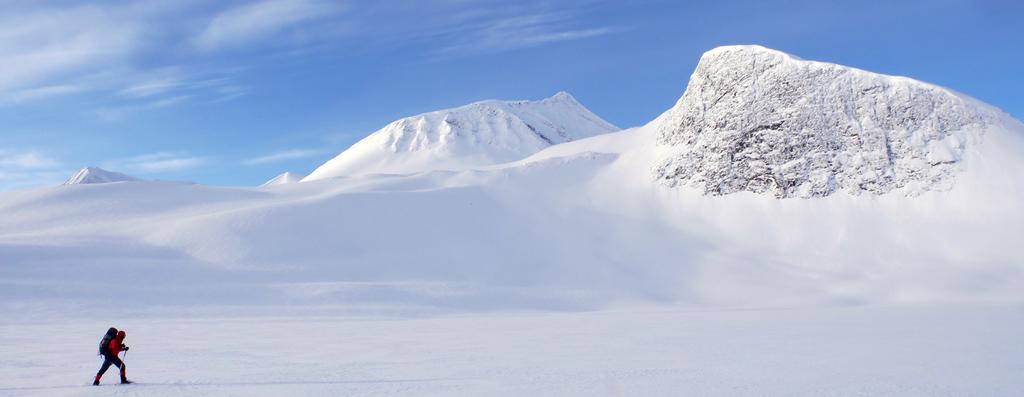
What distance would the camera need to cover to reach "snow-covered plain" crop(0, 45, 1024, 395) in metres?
17.4

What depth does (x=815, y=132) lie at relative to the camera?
253 ft

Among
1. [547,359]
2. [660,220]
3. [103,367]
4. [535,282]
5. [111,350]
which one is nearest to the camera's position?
[111,350]

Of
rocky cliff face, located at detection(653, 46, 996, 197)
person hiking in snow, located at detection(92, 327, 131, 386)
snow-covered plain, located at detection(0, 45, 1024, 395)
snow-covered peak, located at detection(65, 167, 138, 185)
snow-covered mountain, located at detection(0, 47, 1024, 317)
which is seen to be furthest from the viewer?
snow-covered peak, located at detection(65, 167, 138, 185)

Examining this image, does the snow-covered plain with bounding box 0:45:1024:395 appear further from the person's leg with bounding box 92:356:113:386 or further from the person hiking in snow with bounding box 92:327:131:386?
the person hiking in snow with bounding box 92:327:131:386

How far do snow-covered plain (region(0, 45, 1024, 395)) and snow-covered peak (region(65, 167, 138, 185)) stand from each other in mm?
113281

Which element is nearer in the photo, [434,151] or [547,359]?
[547,359]

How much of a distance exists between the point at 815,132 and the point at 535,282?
41.0 meters

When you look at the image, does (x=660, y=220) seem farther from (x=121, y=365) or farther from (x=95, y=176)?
(x=95, y=176)

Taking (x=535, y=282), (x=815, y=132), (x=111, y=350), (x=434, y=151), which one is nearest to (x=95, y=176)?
(x=434, y=151)

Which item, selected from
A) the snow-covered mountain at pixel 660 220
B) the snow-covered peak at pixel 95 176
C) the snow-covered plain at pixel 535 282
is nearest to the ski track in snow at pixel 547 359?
the snow-covered plain at pixel 535 282

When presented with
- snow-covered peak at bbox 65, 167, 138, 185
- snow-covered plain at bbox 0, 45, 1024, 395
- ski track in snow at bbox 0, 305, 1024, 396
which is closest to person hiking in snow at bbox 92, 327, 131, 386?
ski track in snow at bbox 0, 305, 1024, 396

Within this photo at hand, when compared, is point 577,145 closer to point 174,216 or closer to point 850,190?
point 850,190

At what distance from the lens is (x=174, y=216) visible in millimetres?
67375

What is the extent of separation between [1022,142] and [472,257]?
6097cm
